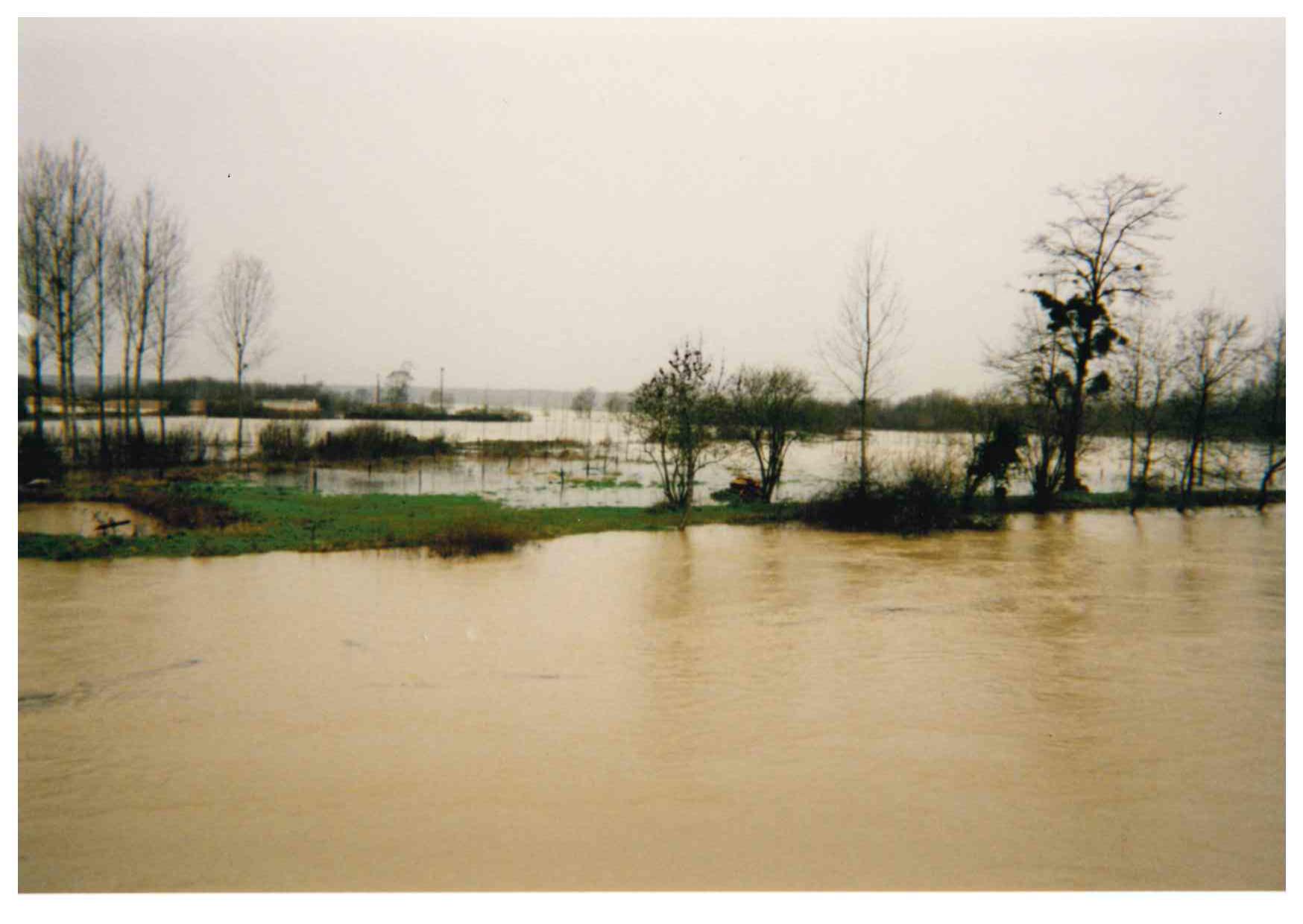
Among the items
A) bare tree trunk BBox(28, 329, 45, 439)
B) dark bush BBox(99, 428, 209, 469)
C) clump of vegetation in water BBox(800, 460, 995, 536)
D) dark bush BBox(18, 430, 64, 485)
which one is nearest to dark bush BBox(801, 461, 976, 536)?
clump of vegetation in water BBox(800, 460, 995, 536)

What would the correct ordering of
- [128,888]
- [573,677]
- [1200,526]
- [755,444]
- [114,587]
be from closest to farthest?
[128,888], [573,677], [114,587], [1200,526], [755,444]

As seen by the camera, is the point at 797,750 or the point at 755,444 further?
the point at 755,444

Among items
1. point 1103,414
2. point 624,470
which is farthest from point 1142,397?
point 624,470

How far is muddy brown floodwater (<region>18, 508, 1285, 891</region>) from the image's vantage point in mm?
5203

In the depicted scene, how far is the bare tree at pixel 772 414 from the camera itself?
20.1 m

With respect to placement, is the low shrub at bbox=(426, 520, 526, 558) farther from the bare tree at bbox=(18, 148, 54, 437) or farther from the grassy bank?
the bare tree at bbox=(18, 148, 54, 437)

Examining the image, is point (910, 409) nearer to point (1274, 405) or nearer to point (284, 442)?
point (1274, 405)

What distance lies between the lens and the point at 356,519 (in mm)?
15211

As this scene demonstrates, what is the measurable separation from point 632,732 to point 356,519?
9.90 metres

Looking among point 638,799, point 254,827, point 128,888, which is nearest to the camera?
point 128,888

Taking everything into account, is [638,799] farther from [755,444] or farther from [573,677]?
[755,444]

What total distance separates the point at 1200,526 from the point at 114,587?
63.8 feet

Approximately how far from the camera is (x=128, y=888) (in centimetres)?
500

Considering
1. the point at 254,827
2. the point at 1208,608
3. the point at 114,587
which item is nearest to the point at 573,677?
the point at 254,827
